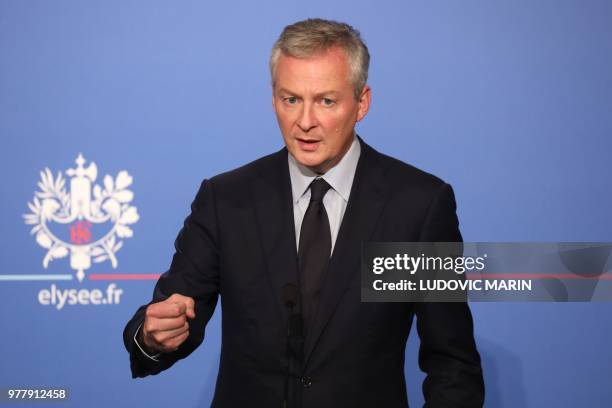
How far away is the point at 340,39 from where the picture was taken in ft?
5.51

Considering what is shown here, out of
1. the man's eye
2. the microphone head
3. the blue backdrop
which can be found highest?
the blue backdrop

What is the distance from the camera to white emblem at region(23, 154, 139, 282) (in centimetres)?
275

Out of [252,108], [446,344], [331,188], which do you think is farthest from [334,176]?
[252,108]

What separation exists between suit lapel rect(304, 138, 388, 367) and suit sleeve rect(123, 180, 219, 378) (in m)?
0.25

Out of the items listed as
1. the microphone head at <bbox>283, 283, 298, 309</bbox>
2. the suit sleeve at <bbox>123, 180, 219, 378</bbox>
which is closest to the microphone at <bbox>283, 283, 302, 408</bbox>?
the microphone head at <bbox>283, 283, 298, 309</bbox>

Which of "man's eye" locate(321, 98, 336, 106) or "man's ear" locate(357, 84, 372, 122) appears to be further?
"man's ear" locate(357, 84, 372, 122)

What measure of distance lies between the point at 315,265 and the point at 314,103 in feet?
1.09

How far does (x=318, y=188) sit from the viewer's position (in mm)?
1721

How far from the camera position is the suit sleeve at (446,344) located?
1.58m

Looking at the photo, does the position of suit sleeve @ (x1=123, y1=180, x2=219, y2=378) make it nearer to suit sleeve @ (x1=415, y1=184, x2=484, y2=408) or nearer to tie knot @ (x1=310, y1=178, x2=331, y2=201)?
tie knot @ (x1=310, y1=178, x2=331, y2=201)

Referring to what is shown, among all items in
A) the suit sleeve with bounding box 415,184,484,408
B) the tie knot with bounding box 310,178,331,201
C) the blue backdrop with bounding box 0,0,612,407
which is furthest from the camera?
the blue backdrop with bounding box 0,0,612,407

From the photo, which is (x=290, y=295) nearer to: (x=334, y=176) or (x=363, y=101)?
(x=334, y=176)

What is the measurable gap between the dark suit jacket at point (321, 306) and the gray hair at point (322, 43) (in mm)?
209

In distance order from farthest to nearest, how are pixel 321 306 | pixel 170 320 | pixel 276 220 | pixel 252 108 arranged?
pixel 252 108 < pixel 276 220 < pixel 321 306 < pixel 170 320
